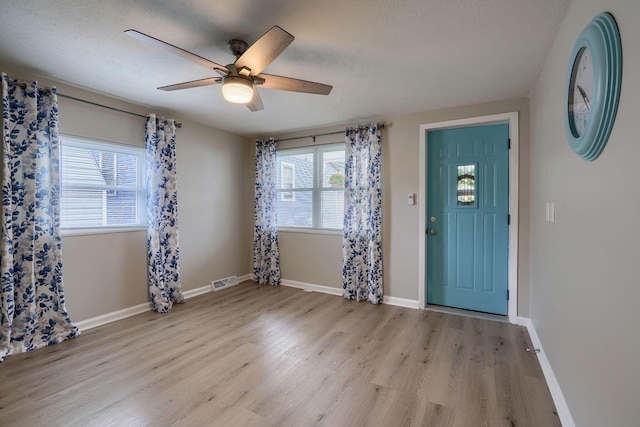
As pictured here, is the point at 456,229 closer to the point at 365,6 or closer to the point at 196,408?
the point at 365,6

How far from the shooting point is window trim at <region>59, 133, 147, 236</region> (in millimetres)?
2850

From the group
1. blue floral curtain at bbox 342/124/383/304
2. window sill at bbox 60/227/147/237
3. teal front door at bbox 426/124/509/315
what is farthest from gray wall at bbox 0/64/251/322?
teal front door at bbox 426/124/509/315

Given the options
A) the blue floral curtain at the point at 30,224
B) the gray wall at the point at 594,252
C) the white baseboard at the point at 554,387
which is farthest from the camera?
the blue floral curtain at the point at 30,224

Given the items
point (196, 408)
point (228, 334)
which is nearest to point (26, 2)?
point (196, 408)

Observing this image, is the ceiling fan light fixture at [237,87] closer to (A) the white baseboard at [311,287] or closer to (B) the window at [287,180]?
(B) the window at [287,180]

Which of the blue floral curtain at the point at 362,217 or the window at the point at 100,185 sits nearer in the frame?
the window at the point at 100,185

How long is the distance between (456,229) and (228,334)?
9.23ft

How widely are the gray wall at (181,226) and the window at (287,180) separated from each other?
708mm

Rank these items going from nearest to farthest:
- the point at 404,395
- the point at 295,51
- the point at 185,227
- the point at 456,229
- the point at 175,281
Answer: the point at 404,395 → the point at 295,51 → the point at 456,229 → the point at 175,281 → the point at 185,227

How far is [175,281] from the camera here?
368cm

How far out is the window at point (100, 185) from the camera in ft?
9.39

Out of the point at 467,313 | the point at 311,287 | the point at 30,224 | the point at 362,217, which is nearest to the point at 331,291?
the point at 311,287

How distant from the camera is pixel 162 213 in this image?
11.5 ft

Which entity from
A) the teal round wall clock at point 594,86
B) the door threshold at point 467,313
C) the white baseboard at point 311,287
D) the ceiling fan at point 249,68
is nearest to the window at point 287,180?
the white baseboard at point 311,287
